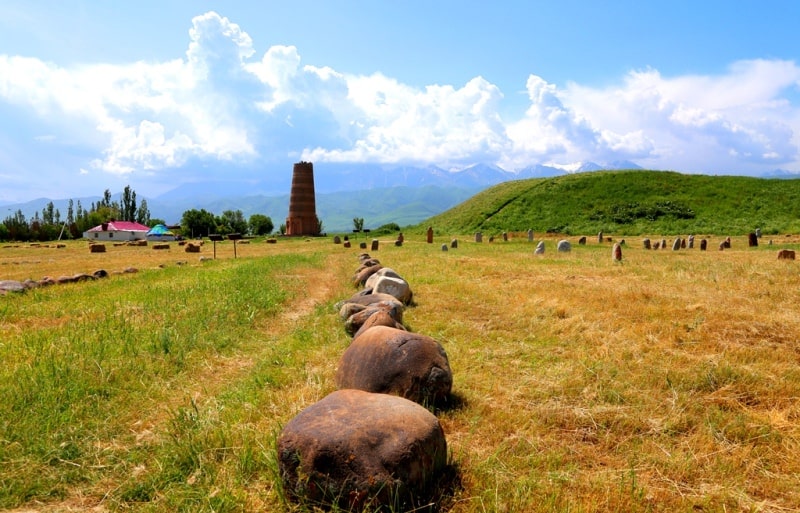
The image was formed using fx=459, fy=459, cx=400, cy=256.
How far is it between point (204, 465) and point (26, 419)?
228cm

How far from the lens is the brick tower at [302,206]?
6103 centimetres

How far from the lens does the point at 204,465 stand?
401cm

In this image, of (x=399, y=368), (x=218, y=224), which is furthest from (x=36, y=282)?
(x=218, y=224)

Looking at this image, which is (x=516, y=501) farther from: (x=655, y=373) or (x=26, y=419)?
(x=26, y=419)

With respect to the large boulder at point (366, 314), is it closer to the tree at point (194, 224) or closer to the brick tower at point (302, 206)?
the brick tower at point (302, 206)

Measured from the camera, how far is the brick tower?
61031 millimetres

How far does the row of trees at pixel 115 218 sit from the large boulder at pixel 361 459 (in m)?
82.6

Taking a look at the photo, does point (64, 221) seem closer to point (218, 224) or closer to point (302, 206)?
point (218, 224)

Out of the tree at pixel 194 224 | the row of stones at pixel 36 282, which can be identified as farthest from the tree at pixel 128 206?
the row of stones at pixel 36 282

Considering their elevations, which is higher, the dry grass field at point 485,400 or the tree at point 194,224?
the tree at point 194,224

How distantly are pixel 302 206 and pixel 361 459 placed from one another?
60.0 m

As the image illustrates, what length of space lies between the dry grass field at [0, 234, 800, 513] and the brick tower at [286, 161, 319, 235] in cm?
5046

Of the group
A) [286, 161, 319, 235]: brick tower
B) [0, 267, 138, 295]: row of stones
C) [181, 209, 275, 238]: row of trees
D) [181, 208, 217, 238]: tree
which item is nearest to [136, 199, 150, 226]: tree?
[181, 209, 275, 238]: row of trees

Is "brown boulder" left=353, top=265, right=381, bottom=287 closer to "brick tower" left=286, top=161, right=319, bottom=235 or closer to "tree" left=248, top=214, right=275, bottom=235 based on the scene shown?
"brick tower" left=286, top=161, right=319, bottom=235
